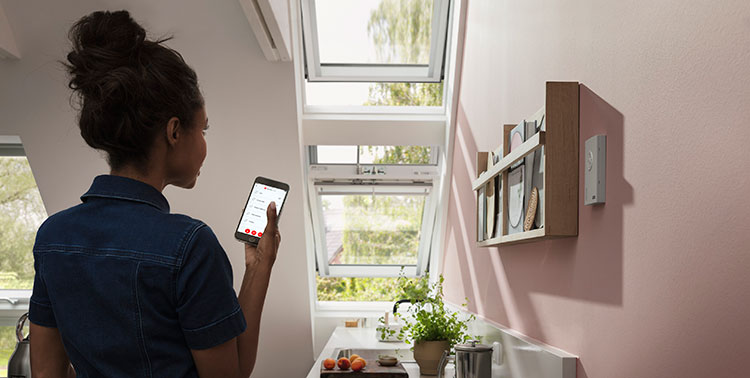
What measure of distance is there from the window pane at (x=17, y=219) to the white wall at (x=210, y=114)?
64 cm

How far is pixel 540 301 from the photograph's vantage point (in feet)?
5.16

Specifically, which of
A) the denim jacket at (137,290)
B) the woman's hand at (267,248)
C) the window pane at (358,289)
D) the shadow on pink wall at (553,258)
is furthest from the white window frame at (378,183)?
the denim jacket at (137,290)

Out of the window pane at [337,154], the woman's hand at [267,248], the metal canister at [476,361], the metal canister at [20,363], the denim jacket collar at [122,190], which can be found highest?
the window pane at [337,154]

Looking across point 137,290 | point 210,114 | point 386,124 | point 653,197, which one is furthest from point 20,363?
point 653,197

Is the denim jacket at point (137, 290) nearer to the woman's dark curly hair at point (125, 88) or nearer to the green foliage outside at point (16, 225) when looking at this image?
the woman's dark curly hair at point (125, 88)

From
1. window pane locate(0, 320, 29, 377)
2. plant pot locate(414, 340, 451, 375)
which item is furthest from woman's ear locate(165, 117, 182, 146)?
window pane locate(0, 320, 29, 377)

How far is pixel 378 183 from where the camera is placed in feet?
12.9

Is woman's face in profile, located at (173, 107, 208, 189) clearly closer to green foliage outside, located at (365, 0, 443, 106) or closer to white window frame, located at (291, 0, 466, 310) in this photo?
white window frame, located at (291, 0, 466, 310)

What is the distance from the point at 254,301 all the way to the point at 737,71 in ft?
2.38

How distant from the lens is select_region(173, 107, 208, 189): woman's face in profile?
93cm

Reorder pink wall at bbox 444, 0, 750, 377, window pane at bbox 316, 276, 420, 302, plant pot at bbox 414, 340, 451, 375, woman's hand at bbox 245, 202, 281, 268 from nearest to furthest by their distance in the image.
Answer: pink wall at bbox 444, 0, 750, 377, woman's hand at bbox 245, 202, 281, 268, plant pot at bbox 414, 340, 451, 375, window pane at bbox 316, 276, 420, 302

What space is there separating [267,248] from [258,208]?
716mm

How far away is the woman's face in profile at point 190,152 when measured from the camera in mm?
933

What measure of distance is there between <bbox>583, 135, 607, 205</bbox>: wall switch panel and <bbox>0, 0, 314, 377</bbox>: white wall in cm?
193
